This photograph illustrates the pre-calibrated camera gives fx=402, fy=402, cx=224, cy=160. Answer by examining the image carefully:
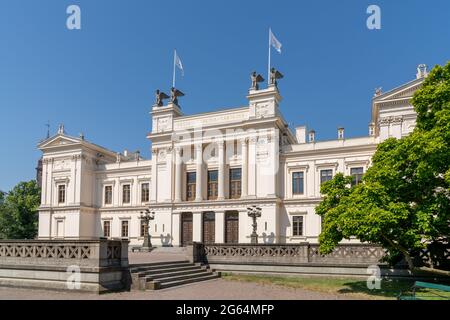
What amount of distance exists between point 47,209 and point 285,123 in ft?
94.5

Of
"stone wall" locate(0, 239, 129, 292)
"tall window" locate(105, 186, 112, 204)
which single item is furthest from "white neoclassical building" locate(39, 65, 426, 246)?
"stone wall" locate(0, 239, 129, 292)

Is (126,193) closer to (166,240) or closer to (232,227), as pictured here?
(166,240)

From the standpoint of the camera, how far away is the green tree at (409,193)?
12.7 metres

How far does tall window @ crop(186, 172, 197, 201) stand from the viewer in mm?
39594

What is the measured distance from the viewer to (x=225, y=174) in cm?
3822

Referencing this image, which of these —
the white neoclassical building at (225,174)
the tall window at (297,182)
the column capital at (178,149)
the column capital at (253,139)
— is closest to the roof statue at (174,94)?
the white neoclassical building at (225,174)

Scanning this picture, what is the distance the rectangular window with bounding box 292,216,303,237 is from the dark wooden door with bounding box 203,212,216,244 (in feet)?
23.9

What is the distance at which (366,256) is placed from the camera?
58.9 ft

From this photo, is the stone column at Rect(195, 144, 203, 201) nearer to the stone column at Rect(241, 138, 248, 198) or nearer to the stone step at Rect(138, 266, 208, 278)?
the stone column at Rect(241, 138, 248, 198)

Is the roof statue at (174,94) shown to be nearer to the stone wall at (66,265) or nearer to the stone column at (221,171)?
the stone column at (221,171)

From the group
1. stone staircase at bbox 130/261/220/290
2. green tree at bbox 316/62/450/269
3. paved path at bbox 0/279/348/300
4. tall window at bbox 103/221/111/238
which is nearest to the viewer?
paved path at bbox 0/279/348/300

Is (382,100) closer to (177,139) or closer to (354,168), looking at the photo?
(354,168)

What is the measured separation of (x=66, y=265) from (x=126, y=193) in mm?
31513
